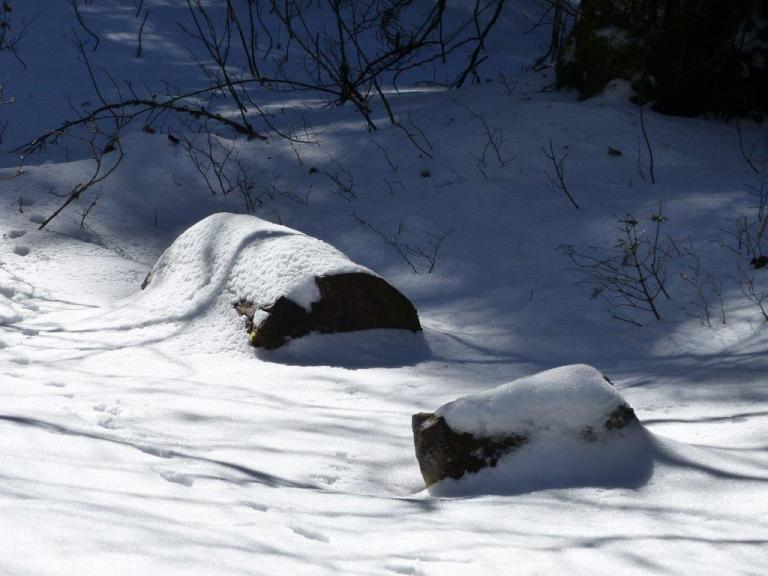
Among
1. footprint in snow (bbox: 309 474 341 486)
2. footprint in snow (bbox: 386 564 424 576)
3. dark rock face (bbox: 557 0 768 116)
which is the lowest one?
footprint in snow (bbox: 309 474 341 486)

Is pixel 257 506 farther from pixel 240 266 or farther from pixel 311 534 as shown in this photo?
pixel 240 266

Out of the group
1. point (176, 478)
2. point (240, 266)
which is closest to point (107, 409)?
point (176, 478)

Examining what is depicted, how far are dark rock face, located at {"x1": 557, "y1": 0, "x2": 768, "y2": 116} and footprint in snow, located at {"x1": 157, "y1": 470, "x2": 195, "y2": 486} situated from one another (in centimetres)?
619

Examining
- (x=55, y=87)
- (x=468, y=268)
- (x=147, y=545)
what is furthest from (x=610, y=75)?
(x=147, y=545)

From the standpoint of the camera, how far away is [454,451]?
104 inches

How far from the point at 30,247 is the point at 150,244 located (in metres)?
0.86

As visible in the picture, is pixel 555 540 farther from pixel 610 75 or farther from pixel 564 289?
pixel 610 75

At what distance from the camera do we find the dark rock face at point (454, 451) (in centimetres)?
262

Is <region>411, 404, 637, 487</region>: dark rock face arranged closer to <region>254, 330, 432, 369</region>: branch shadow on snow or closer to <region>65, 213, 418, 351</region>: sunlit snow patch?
<region>254, 330, 432, 369</region>: branch shadow on snow

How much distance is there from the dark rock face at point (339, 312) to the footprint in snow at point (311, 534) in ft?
7.64

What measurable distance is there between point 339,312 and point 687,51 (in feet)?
14.8

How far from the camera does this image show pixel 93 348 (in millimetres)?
4137

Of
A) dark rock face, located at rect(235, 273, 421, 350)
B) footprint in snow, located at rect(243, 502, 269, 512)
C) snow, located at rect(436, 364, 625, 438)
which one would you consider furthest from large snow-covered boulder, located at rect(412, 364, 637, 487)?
dark rock face, located at rect(235, 273, 421, 350)

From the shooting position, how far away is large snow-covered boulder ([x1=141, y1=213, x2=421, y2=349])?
4.31 m
